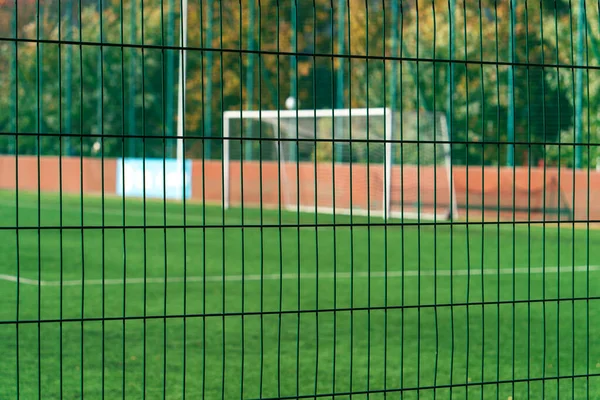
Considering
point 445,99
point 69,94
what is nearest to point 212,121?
point 69,94

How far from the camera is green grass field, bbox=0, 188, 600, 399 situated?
3.93 meters

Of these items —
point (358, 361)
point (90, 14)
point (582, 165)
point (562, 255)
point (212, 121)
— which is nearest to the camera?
point (358, 361)

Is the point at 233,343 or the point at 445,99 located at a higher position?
the point at 445,99

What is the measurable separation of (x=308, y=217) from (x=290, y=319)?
12597 millimetres

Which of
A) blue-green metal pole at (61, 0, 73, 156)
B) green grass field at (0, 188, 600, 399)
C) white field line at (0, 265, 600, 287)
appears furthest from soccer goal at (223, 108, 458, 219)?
blue-green metal pole at (61, 0, 73, 156)

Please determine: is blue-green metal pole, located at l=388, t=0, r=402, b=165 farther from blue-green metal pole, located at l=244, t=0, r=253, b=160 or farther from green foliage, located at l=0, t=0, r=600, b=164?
blue-green metal pole, located at l=244, t=0, r=253, b=160

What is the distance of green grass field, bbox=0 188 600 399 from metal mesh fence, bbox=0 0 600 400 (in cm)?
4

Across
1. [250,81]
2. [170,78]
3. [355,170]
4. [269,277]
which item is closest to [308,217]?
[355,170]

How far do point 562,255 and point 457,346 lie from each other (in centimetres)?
739

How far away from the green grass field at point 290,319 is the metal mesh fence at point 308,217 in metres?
0.04

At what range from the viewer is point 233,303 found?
9.59m

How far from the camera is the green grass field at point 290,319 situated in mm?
3932

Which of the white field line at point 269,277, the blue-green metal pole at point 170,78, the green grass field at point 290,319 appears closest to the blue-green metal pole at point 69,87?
the blue-green metal pole at point 170,78

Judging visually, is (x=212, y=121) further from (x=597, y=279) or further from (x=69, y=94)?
(x=597, y=279)
